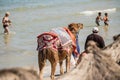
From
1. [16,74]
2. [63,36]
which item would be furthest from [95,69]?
[63,36]

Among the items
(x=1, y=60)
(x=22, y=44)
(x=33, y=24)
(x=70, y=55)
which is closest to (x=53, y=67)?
(x=70, y=55)

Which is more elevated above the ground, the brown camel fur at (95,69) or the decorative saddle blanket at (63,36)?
the decorative saddle blanket at (63,36)

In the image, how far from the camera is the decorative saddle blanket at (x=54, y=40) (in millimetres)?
7703

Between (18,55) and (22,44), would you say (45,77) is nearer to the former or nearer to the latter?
(18,55)

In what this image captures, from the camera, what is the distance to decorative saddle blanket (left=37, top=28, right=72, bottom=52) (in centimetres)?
770

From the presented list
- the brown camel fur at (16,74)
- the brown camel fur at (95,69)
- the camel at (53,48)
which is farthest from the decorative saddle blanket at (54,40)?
the brown camel fur at (16,74)

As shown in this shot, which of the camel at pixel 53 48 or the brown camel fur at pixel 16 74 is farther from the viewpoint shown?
the camel at pixel 53 48

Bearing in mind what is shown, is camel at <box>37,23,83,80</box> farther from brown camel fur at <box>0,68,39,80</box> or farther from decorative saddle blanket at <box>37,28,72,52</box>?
brown camel fur at <box>0,68,39,80</box>

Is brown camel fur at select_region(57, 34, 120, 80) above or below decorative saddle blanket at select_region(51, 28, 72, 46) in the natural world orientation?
below

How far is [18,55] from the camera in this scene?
13.9m

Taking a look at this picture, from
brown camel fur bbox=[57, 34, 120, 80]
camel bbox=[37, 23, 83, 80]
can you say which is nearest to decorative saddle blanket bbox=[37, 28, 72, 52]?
camel bbox=[37, 23, 83, 80]

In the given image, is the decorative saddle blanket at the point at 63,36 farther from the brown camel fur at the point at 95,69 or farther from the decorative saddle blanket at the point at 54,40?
the brown camel fur at the point at 95,69

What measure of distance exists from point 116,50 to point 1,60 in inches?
399

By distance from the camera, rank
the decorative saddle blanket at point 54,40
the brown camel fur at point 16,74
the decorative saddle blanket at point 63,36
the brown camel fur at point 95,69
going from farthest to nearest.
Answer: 1. the decorative saddle blanket at point 63,36
2. the decorative saddle blanket at point 54,40
3. the brown camel fur at point 95,69
4. the brown camel fur at point 16,74
